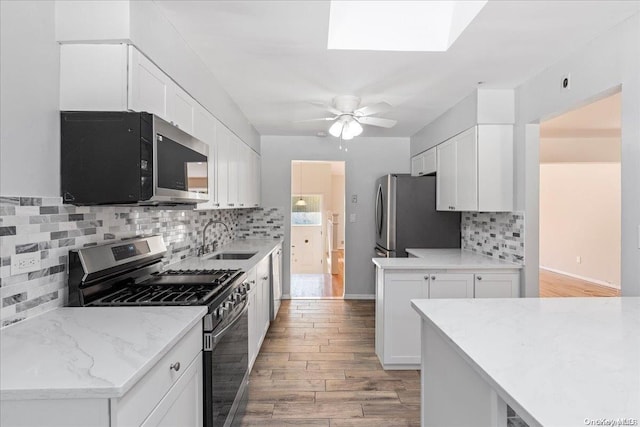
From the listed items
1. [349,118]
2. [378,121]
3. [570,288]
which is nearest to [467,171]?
[378,121]

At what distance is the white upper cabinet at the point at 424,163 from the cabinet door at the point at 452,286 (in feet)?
5.23

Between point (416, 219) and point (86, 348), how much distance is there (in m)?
3.36

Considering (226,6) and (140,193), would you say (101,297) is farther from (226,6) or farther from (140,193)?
(226,6)

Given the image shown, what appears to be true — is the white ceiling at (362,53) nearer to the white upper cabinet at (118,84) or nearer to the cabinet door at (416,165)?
the white upper cabinet at (118,84)

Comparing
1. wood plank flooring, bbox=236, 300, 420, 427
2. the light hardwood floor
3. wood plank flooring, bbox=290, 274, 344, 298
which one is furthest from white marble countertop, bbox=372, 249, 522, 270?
the light hardwood floor

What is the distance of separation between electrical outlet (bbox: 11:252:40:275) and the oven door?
2.42 ft

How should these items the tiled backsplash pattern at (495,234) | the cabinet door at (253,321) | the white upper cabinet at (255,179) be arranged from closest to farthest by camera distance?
1. the cabinet door at (253,321)
2. the tiled backsplash pattern at (495,234)
3. the white upper cabinet at (255,179)

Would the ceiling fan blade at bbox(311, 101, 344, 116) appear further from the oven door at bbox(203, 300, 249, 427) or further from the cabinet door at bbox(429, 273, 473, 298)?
the oven door at bbox(203, 300, 249, 427)

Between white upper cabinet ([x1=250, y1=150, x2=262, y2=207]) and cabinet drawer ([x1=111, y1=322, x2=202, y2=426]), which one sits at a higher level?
white upper cabinet ([x1=250, y1=150, x2=262, y2=207])

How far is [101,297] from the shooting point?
1702 millimetres

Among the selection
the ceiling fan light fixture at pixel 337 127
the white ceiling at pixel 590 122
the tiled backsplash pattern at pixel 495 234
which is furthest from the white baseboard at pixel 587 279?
the ceiling fan light fixture at pixel 337 127

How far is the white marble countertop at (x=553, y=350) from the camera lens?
2.66ft

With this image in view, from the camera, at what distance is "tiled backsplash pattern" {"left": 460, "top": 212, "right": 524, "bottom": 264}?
3.00 metres

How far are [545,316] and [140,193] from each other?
1766 millimetres
